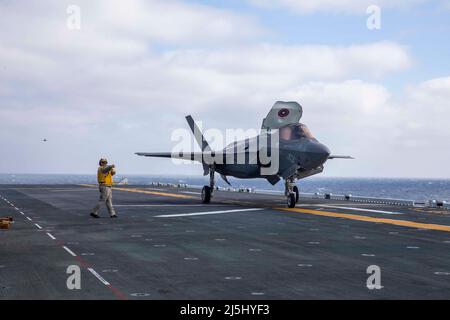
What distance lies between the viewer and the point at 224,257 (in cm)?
1345

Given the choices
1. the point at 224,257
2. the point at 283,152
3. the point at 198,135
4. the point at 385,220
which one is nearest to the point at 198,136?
the point at 198,135

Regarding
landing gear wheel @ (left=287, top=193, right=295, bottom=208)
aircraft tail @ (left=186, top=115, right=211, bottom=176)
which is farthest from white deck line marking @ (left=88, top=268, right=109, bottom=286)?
aircraft tail @ (left=186, top=115, right=211, bottom=176)

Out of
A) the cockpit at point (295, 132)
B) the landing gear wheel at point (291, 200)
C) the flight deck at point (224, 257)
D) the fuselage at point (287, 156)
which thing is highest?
the cockpit at point (295, 132)

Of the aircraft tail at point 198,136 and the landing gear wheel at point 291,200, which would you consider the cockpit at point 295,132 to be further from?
the aircraft tail at point 198,136

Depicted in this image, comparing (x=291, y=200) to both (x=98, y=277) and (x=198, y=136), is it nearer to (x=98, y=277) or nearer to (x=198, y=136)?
(x=198, y=136)

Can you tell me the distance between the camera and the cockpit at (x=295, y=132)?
28.6 meters

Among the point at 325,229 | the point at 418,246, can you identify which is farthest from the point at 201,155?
the point at 418,246

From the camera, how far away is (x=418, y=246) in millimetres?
15695

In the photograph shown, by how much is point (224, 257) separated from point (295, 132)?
16.1 meters

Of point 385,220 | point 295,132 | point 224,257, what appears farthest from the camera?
point 295,132

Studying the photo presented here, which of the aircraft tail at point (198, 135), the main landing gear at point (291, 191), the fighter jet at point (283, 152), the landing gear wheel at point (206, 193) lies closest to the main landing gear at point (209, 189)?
the landing gear wheel at point (206, 193)

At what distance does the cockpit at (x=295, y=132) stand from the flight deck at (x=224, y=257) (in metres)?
6.14

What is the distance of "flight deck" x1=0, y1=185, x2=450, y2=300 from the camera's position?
9578mm
